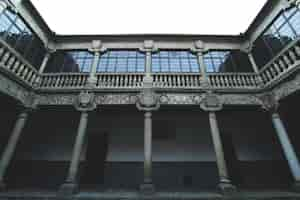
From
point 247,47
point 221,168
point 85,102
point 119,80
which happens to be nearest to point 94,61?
point 119,80

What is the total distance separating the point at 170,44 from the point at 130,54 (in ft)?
7.94

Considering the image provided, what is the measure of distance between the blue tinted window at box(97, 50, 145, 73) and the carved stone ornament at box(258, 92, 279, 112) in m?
6.07

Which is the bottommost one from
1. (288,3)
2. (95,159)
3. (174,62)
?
(95,159)

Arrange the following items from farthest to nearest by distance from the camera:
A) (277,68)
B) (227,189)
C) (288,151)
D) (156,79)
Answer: (156,79) → (277,68) → (288,151) → (227,189)

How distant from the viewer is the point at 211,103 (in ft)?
25.3

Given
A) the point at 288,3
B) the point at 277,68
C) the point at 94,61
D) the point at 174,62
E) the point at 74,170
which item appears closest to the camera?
the point at 74,170

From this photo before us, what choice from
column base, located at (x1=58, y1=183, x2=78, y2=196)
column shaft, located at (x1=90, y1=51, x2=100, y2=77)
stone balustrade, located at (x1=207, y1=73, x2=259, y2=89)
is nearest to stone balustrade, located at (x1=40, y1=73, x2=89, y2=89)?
column shaft, located at (x1=90, y1=51, x2=100, y2=77)

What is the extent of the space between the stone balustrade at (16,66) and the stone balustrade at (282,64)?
11209mm

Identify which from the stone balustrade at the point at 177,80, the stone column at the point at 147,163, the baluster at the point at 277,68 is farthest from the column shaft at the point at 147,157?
the baluster at the point at 277,68

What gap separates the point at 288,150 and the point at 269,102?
2.13 meters

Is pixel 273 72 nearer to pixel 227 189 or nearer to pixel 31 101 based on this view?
pixel 227 189

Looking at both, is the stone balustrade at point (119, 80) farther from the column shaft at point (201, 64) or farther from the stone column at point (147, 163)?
the column shaft at point (201, 64)

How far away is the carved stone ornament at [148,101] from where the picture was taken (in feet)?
25.0

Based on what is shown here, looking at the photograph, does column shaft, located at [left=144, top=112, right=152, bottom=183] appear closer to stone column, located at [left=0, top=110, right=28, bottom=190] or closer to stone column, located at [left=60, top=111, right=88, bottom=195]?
stone column, located at [left=60, top=111, right=88, bottom=195]
